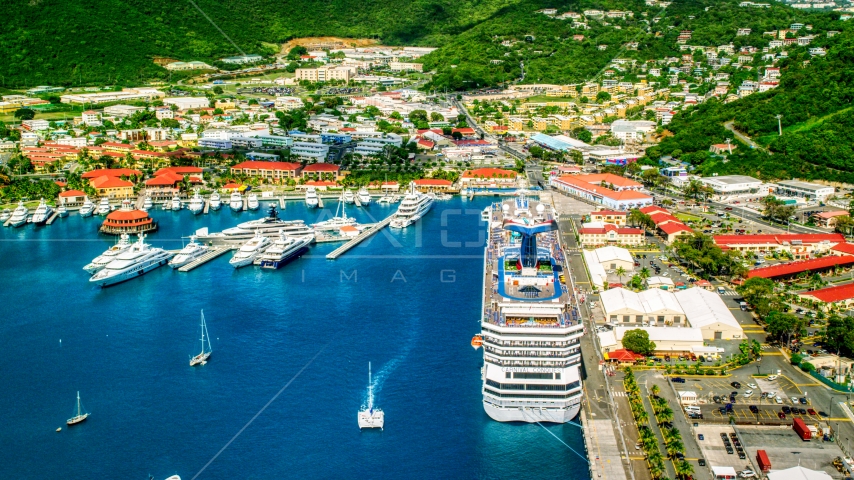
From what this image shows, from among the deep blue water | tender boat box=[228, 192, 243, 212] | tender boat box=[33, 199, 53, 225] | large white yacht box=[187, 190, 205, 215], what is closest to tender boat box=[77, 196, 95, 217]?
tender boat box=[33, 199, 53, 225]

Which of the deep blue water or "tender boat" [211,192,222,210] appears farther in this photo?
"tender boat" [211,192,222,210]

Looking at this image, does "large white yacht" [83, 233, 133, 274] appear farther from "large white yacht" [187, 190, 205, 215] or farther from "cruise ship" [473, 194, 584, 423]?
"cruise ship" [473, 194, 584, 423]

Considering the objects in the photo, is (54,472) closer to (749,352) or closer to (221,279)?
(221,279)

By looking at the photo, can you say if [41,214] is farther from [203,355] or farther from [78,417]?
[78,417]

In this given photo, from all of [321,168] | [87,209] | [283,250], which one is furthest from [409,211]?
[87,209]

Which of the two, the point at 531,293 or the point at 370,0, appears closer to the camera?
the point at 531,293

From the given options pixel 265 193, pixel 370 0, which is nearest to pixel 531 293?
pixel 265 193
